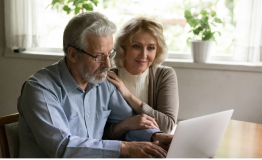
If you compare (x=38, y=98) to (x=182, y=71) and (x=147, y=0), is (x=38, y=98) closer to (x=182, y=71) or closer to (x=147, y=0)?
(x=182, y=71)

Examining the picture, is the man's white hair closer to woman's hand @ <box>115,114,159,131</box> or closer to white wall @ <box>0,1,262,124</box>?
woman's hand @ <box>115,114,159,131</box>

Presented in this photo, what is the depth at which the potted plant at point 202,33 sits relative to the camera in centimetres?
271

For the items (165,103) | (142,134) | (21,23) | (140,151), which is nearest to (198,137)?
(140,151)

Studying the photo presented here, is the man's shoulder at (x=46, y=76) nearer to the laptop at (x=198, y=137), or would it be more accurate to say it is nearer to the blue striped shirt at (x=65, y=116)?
the blue striped shirt at (x=65, y=116)

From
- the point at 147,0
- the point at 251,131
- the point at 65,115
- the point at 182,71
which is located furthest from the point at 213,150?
the point at 147,0

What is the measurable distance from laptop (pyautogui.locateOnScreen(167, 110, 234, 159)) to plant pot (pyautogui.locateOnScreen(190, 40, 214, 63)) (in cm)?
151

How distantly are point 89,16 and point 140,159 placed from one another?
715 mm

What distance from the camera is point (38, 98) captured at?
133 cm

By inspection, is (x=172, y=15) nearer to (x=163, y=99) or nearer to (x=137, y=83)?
(x=137, y=83)

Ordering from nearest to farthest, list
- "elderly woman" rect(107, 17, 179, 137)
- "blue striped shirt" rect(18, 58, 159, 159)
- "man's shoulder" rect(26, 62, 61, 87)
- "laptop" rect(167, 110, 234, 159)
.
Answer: "laptop" rect(167, 110, 234, 159) < "blue striped shirt" rect(18, 58, 159, 159) < "man's shoulder" rect(26, 62, 61, 87) < "elderly woman" rect(107, 17, 179, 137)

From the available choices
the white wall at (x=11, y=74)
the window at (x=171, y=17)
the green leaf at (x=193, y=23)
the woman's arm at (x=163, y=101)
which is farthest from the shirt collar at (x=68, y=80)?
the white wall at (x=11, y=74)

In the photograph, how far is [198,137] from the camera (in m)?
1.19

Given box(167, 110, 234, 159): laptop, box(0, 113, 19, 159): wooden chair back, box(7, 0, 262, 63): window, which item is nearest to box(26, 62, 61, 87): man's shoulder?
box(0, 113, 19, 159): wooden chair back

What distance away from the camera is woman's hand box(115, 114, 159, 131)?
1.62m
